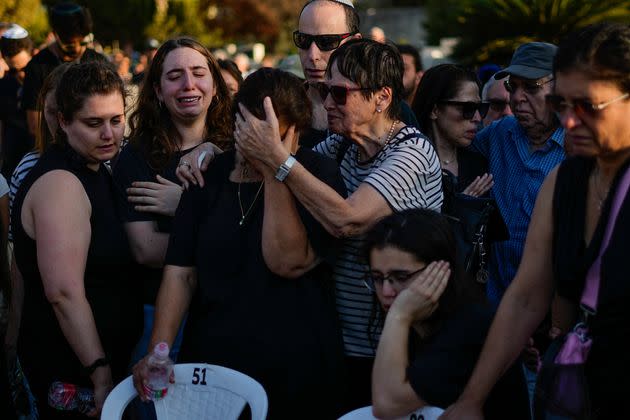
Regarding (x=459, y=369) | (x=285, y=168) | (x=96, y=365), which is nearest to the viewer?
(x=459, y=369)

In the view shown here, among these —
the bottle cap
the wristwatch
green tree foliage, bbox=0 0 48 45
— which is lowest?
green tree foliage, bbox=0 0 48 45

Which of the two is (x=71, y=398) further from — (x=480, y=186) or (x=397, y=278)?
(x=480, y=186)

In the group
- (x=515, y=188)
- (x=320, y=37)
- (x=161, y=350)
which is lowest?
(x=161, y=350)

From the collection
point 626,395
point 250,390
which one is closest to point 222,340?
point 250,390

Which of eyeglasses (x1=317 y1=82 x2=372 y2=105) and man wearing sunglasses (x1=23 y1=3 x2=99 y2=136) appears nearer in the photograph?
eyeglasses (x1=317 y1=82 x2=372 y2=105)

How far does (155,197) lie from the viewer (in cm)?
341

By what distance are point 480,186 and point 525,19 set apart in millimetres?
9979

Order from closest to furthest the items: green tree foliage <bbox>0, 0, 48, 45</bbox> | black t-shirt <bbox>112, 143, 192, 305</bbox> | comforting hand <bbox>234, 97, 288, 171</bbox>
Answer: comforting hand <bbox>234, 97, 288, 171</bbox> → black t-shirt <bbox>112, 143, 192, 305</bbox> → green tree foliage <bbox>0, 0, 48, 45</bbox>

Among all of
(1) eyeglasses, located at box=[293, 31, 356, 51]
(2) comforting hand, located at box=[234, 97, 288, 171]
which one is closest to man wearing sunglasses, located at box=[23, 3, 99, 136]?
(1) eyeglasses, located at box=[293, 31, 356, 51]

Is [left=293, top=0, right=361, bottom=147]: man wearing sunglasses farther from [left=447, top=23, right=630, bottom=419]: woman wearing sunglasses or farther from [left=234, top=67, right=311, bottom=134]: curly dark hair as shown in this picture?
[left=447, top=23, right=630, bottom=419]: woman wearing sunglasses

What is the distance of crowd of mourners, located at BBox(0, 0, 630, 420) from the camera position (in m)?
2.22

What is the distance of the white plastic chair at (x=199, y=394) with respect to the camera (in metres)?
2.89

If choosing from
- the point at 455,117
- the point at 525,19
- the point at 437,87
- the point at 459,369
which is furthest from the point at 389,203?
the point at 525,19

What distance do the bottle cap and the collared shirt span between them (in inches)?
66.8
